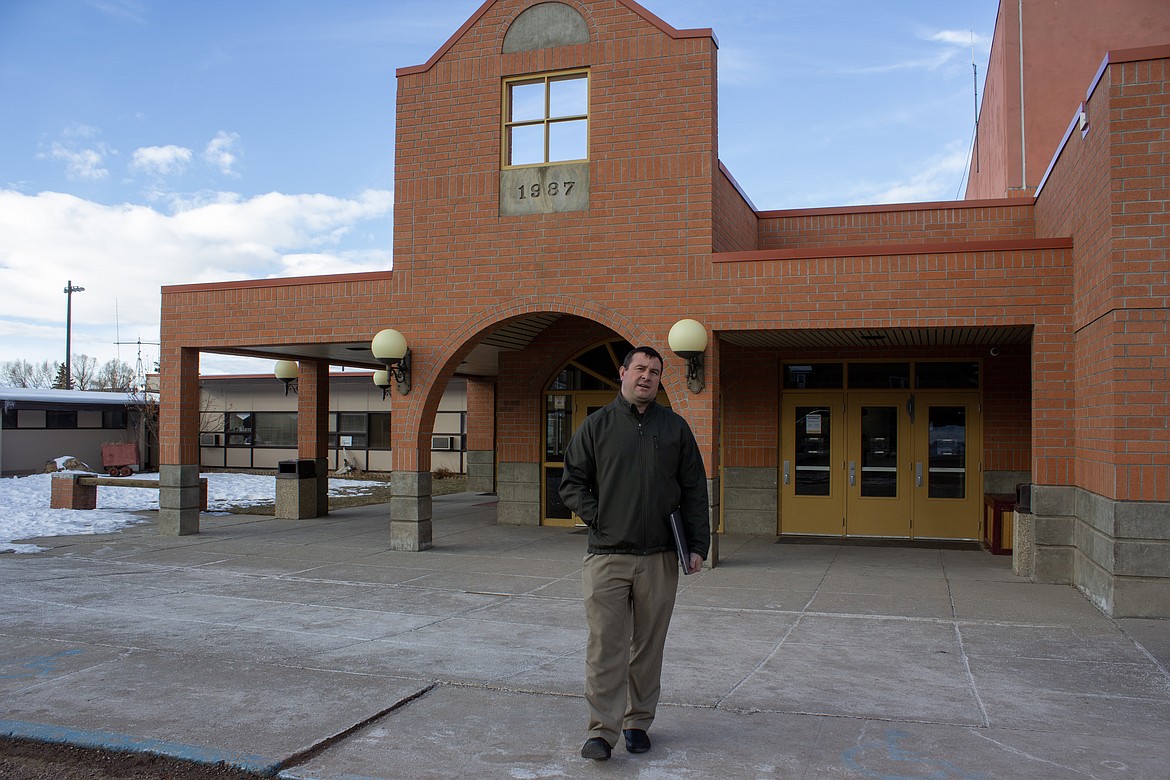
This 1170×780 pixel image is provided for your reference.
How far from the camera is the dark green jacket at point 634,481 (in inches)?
178

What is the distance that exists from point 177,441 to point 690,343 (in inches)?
300

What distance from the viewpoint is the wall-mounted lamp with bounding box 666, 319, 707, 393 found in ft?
34.4

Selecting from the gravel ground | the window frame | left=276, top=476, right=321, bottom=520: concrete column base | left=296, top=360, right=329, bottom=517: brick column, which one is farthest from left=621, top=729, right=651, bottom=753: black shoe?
left=296, top=360, right=329, bottom=517: brick column

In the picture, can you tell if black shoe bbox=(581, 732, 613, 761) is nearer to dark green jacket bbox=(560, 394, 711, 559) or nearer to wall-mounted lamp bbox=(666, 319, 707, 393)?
dark green jacket bbox=(560, 394, 711, 559)

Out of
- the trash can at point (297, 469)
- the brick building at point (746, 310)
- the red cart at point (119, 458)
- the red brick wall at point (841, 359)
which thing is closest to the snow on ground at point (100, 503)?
the red cart at point (119, 458)

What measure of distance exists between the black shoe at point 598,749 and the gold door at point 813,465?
10.0m

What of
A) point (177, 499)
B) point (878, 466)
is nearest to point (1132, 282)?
point (878, 466)

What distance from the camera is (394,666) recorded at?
20.5 feet

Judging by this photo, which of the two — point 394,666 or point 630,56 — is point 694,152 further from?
point 394,666

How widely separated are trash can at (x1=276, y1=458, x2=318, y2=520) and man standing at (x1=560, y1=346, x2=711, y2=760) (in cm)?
1272

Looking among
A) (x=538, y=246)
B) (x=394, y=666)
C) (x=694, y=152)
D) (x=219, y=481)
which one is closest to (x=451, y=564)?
(x=538, y=246)

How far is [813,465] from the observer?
1401 cm

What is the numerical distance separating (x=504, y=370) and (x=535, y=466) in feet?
5.43

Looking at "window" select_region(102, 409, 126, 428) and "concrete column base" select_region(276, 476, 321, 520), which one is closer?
"concrete column base" select_region(276, 476, 321, 520)
